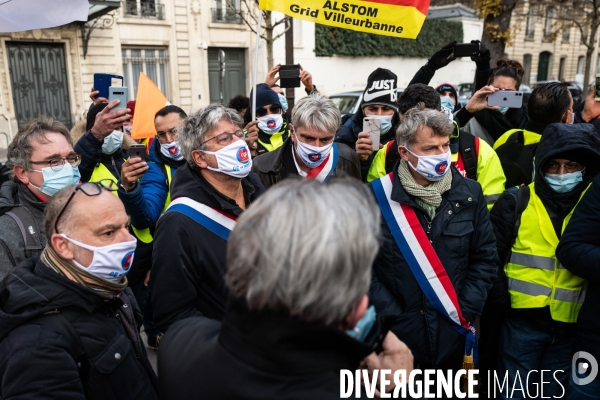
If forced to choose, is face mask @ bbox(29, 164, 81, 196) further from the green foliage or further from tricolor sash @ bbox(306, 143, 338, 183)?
the green foliage

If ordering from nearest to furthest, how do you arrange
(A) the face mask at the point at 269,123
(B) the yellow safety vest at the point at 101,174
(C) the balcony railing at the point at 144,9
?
1. (B) the yellow safety vest at the point at 101,174
2. (A) the face mask at the point at 269,123
3. (C) the balcony railing at the point at 144,9

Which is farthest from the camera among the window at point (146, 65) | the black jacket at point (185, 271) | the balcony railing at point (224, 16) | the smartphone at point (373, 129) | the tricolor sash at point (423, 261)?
the balcony railing at point (224, 16)

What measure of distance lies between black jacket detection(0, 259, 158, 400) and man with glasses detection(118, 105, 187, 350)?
3.41 feet

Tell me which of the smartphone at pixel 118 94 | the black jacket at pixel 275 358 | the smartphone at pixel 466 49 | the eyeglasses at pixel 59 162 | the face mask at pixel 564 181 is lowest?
the black jacket at pixel 275 358

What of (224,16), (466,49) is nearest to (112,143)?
(466,49)

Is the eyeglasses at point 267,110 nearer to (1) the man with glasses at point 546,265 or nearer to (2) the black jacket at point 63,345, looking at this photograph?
(1) the man with glasses at point 546,265

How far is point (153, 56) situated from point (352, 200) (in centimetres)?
1975

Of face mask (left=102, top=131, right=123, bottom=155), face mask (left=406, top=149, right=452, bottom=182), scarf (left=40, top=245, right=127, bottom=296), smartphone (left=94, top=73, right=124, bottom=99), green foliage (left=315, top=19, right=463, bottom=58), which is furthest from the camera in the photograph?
green foliage (left=315, top=19, right=463, bottom=58)

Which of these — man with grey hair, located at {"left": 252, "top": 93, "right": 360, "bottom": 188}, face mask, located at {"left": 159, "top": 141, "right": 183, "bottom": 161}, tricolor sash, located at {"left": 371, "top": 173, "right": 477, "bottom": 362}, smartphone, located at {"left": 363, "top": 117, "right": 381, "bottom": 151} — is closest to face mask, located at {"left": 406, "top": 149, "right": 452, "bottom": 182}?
tricolor sash, located at {"left": 371, "top": 173, "right": 477, "bottom": 362}

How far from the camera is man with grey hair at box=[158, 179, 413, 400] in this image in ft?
3.73

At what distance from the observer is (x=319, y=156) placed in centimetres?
339

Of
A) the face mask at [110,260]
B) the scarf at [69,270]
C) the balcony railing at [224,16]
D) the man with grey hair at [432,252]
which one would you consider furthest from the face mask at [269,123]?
the balcony railing at [224,16]

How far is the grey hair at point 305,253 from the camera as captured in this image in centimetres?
113

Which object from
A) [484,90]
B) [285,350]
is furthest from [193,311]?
[484,90]
